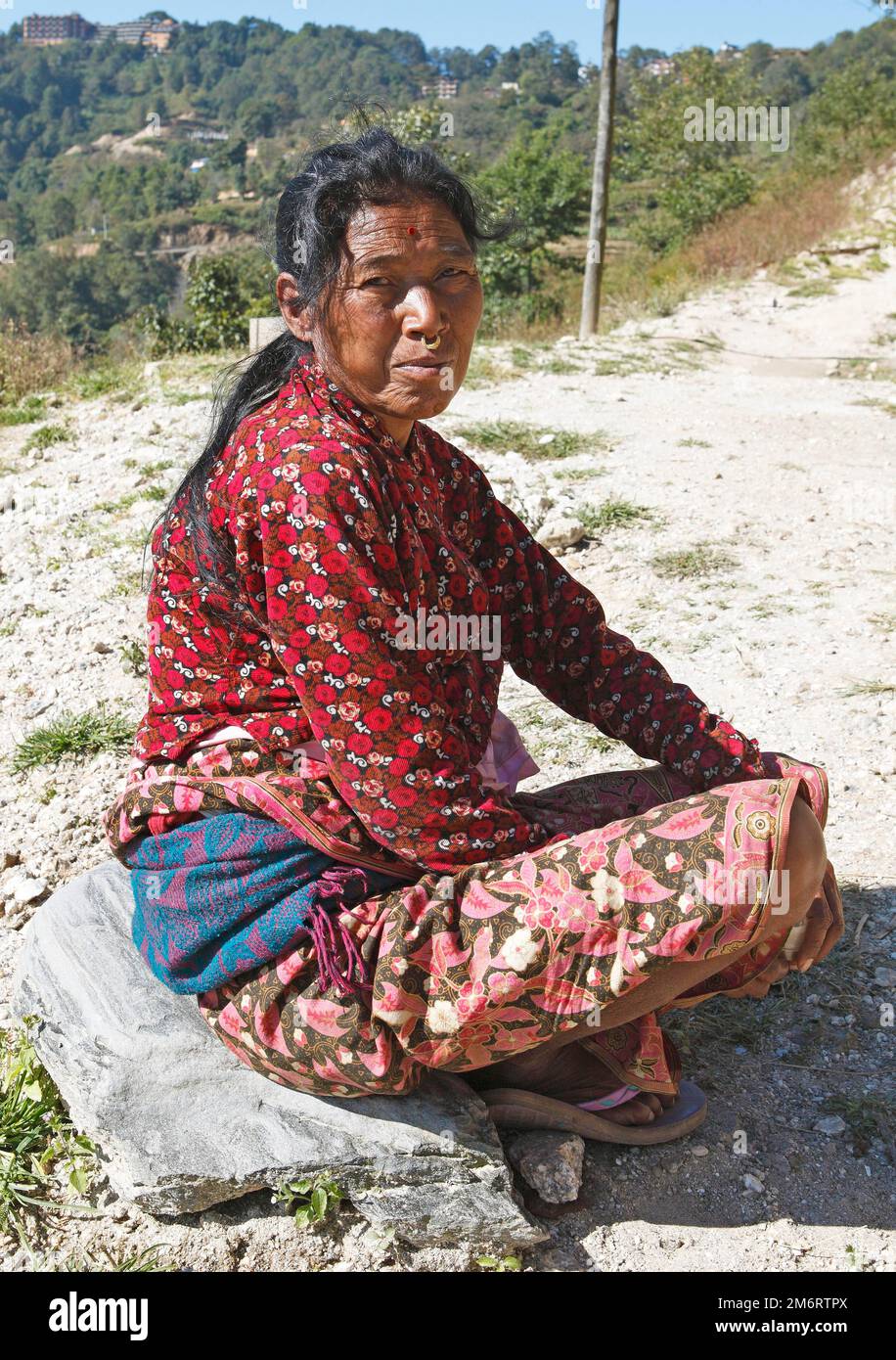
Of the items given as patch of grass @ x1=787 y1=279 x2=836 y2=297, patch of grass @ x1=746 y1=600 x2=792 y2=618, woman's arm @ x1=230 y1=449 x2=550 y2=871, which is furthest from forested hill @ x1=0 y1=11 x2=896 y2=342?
patch of grass @ x1=787 y1=279 x2=836 y2=297

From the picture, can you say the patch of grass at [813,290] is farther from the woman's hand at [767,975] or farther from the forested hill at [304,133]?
the woman's hand at [767,975]

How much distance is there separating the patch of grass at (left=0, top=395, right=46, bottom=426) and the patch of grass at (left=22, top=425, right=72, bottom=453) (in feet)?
1.79

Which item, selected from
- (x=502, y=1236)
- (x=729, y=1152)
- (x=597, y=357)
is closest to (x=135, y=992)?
(x=502, y=1236)

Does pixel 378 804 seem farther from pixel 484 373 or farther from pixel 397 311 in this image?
pixel 484 373

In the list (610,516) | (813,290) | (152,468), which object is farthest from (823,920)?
(813,290)

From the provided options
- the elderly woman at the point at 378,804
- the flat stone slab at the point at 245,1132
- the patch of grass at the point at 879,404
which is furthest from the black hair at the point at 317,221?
the patch of grass at the point at 879,404

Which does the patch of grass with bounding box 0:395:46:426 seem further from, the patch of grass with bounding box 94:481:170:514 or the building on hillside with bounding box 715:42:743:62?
the building on hillside with bounding box 715:42:743:62

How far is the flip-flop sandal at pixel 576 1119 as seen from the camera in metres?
1.84

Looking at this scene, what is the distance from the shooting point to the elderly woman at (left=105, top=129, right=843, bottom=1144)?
153 cm

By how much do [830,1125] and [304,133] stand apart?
7.37ft

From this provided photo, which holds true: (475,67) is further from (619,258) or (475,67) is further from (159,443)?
(159,443)

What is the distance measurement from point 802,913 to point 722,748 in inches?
19.4

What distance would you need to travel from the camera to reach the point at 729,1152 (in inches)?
76.7

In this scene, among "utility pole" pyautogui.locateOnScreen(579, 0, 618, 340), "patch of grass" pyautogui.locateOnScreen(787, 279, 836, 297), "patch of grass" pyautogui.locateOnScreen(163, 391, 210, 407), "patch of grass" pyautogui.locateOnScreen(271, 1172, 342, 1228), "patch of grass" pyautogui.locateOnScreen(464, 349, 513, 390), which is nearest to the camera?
"patch of grass" pyautogui.locateOnScreen(271, 1172, 342, 1228)
